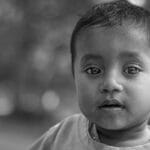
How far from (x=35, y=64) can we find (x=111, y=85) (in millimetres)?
5328

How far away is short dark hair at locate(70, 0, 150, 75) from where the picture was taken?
2.19m

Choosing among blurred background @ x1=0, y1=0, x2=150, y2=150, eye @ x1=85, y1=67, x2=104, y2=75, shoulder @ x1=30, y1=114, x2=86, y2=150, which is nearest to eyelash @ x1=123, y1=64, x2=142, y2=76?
eye @ x1=85, y1=67, x2=104, y2=75

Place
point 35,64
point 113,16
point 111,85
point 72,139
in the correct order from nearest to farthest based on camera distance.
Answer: point 111,85 < point 113,16 < point 72,139 < point 35,64

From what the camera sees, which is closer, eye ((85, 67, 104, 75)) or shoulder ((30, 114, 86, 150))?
eye ((85, 67, 104, 75))

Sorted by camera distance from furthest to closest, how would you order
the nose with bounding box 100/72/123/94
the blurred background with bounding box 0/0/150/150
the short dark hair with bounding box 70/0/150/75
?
the blurred background with bounding box 0/0/150/150
the short dark hair with bounding box 70/0/150/75
the nose with bounding box 100/72/123/94

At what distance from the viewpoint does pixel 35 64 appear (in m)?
7.36

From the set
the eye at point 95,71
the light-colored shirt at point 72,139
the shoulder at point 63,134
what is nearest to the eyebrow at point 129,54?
the eye at point 95,71

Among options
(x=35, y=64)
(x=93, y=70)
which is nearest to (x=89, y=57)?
(x=93, y=70)

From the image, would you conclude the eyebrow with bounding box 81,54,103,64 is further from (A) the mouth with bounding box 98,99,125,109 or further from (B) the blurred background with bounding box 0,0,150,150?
(B) the blurred background with bounding box 0,0,150,150

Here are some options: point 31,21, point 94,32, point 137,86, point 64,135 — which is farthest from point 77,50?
point 31,21

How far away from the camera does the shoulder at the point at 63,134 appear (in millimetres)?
2546

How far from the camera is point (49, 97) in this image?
7504mm

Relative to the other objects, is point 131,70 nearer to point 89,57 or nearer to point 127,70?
point 127,70

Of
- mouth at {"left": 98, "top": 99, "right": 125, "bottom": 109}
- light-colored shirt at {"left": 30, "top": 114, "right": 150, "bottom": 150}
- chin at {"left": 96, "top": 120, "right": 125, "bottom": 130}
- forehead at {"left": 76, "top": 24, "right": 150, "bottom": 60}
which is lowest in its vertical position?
light-colored shirt at {"left": 30, "top": 114, "right": 150, "bottom": 150}
